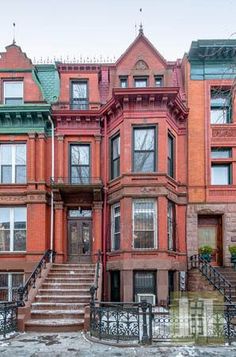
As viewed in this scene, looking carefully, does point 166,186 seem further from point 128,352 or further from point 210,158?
point 128,352

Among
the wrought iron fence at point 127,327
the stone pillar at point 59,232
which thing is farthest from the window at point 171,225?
the wrought iron fence at point 127,327

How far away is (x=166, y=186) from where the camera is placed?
1717 centimetres

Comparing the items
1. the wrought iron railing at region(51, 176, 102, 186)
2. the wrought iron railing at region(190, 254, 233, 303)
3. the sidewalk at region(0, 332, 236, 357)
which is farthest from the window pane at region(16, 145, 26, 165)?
the sidewalk at region(0, 332, 236, 357)

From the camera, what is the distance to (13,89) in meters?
19.2

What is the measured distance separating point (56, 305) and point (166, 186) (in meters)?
6.38

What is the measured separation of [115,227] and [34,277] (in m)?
4.24

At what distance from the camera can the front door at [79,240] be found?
61.8 ft

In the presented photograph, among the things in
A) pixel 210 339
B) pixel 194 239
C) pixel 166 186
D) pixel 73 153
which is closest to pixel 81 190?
pixel 73 153

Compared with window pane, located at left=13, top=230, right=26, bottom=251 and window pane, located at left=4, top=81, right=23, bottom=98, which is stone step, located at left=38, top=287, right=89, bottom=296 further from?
window pane, located at left=4, top=81, right=23, bottom=98

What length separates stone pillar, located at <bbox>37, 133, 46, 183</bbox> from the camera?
18.5m

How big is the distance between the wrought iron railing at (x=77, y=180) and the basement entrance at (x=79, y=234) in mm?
1302

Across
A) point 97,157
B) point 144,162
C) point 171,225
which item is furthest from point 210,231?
point 97,157

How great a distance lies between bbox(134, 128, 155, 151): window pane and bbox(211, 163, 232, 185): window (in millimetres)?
3611

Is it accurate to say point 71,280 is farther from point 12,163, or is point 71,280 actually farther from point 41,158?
point 12,163
